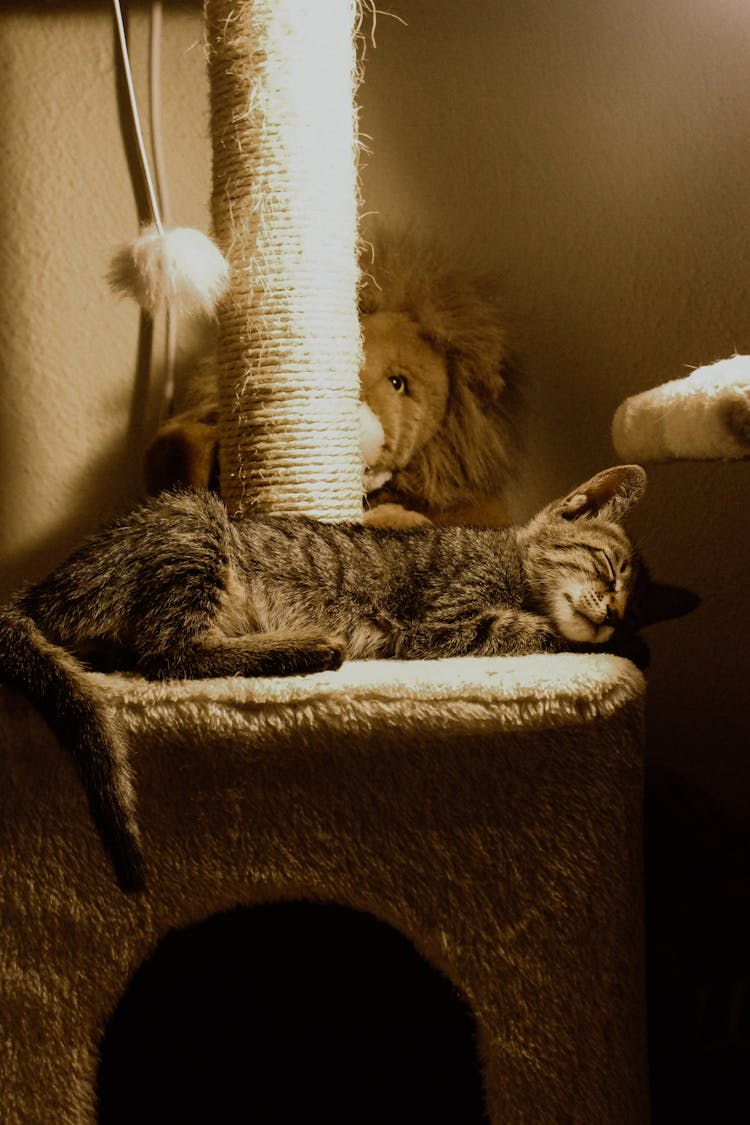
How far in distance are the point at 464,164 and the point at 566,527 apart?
692 mm

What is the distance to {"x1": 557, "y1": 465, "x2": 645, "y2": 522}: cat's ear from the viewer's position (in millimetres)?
1088

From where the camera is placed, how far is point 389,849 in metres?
0.77

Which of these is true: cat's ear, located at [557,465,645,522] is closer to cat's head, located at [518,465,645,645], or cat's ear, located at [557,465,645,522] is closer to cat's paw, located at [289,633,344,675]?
cat's head, located at [518,465,645,645]

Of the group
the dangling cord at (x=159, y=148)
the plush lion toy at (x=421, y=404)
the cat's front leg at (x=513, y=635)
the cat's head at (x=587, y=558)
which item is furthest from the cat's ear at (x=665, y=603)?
the dangling cord at (x=159, y=148)

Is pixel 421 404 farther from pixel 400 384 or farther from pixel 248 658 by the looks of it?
pixel 248 658

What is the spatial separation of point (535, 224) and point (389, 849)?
1055 mm

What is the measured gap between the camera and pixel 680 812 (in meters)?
1.19

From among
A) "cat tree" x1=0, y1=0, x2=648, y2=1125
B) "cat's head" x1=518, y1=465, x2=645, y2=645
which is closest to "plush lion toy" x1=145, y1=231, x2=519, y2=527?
"cat's head" x1=518, y1=465, x2=645, y2=645

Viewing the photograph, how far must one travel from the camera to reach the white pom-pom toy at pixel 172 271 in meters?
1.02

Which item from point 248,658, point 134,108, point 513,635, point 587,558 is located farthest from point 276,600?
point 134,108

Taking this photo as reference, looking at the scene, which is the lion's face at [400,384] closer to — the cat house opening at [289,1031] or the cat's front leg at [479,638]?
the cat's front leg at [479,638]

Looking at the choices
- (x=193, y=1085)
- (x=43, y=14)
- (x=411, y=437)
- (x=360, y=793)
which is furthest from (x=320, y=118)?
(x=193, y=1085)

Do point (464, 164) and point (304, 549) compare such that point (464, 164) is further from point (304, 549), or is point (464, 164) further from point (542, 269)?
point (304, 549)

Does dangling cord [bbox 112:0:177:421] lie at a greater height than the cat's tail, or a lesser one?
greater
